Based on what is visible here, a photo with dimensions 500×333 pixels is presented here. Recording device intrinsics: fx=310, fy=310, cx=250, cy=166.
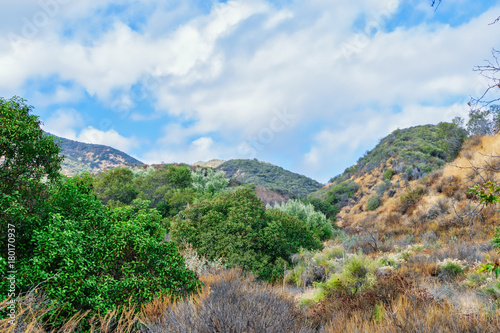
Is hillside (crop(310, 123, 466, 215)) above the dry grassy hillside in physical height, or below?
above

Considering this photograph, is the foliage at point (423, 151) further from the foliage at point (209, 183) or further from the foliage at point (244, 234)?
the foliage at point (209, 183)

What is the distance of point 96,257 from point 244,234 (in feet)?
20.9

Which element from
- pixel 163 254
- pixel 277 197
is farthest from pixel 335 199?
pixel 163 254

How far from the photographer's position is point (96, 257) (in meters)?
5.39

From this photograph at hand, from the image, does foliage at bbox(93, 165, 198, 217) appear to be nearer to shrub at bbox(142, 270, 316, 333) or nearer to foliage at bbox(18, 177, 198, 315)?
foliage at bbox(18, 177, 198, 315)

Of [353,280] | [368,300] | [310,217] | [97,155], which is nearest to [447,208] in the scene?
[310,217]

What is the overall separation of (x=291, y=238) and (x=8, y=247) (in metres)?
9.58

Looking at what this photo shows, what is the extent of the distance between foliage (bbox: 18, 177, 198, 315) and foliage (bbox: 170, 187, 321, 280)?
423 cm

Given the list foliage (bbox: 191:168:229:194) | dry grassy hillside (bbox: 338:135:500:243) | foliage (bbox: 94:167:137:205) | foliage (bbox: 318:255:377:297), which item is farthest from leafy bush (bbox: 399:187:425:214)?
foliage (bbox: 94:167:137:205)

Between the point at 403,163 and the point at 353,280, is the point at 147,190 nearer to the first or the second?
the point at 353,280

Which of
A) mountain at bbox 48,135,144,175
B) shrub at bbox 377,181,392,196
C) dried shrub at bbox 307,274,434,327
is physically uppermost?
mountain at bbox 48,135,144,175

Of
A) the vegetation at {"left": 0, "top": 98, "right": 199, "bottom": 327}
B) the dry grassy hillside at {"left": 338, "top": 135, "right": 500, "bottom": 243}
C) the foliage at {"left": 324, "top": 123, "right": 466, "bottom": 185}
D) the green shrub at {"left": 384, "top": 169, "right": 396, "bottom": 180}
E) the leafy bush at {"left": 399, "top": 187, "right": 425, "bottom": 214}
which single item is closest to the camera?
the vegetation at {"left": 0, "top": 98, "right": 199, "bottom": 327}

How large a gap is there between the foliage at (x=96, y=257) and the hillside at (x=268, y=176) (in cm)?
5536

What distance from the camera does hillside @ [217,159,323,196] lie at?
2559 inches
